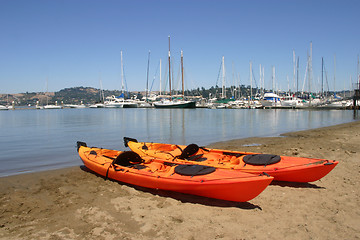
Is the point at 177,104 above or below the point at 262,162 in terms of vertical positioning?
above

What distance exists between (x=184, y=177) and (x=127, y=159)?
7.60 feet

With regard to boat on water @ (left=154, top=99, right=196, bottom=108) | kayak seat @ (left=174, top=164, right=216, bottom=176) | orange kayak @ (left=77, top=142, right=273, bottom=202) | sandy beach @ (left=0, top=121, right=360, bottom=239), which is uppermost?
boat on water @ (left=154, top=99, right=196, bottom=108)

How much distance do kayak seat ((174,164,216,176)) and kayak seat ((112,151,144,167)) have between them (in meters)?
1.77

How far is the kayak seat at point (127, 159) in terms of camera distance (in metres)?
7.24

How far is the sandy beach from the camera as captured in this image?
4.17m

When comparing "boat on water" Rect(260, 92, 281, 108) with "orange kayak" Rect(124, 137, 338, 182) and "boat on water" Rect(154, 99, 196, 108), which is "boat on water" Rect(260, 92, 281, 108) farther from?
"orange kayak" Rect(124, 137, 338, 182)

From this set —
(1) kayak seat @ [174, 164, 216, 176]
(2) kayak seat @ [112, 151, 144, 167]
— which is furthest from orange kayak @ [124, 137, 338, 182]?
(1) kayak seat @ [174, 164, 216, 176]

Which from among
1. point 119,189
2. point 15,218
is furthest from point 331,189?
point 15,218

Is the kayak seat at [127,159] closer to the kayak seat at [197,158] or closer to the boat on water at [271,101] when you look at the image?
the kayak seat at [197,158]

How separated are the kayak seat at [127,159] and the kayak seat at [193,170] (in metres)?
1.77

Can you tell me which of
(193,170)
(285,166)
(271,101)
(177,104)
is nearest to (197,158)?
(193,170)

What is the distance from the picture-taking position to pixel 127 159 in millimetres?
7418

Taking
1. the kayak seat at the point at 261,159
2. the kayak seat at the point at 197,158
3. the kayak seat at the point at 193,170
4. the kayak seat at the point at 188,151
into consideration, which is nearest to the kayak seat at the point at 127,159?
the kayak seat at the point at 188,151

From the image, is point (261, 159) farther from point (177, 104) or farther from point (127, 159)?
point (177, 104)
